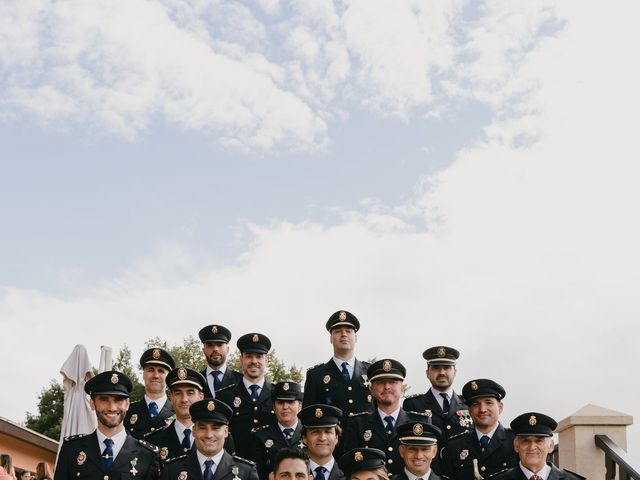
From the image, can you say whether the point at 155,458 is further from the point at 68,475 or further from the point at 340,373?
the point at 340,373

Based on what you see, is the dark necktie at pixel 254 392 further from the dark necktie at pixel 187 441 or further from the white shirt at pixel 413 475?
the white shirt at pixel 413 475

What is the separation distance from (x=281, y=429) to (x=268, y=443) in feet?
0.69

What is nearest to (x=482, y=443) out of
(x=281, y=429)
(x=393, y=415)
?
(x=393, y=415)

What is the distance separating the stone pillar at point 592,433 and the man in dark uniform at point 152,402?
4.52 metres

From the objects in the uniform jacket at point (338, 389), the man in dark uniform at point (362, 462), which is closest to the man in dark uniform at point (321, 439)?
the man in dark uniform at point (362, 462)

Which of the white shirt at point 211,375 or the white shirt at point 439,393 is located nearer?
the white shirt at point 439,393

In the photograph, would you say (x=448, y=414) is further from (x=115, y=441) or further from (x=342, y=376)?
(x=115, y=441)

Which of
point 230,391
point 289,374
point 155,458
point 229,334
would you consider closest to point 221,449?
point 155,458

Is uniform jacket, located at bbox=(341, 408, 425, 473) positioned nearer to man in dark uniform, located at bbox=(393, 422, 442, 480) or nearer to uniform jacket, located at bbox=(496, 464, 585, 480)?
man in dark uniform, located at bbox=(393, 422, 442, 480)

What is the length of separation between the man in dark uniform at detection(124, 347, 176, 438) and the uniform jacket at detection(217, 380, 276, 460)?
768 millimetres

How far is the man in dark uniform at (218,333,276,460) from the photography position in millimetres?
9109

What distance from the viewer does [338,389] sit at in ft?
30.0

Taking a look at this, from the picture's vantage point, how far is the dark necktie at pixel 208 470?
6.93 metres

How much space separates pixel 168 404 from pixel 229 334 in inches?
53.0
